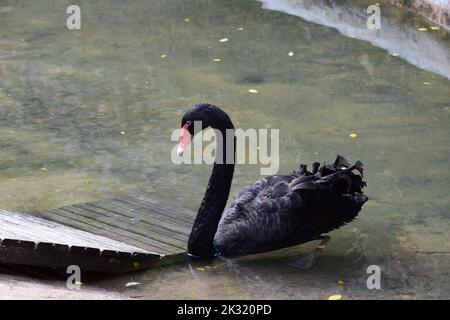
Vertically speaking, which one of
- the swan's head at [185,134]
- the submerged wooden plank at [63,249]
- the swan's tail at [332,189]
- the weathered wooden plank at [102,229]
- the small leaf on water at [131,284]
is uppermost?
the swan's head at [185,134]

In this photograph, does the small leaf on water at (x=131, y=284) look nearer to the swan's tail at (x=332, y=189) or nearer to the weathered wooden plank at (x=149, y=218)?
the weathered wooden plank at (x=149, y=218)

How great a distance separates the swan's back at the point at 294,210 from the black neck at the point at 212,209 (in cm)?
11

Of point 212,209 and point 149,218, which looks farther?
point 149,218

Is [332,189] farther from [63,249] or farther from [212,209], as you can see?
[63,249]

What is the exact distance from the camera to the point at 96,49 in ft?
29.2

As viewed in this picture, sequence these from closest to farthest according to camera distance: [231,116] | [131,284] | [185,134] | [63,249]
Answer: [63,249] → [131,284] → [185,134] → [231,116]

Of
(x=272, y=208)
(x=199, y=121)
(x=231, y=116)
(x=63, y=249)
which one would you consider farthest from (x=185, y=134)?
(x=231, y=116)

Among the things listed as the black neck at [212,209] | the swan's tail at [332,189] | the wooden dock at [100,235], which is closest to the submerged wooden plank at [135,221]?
the wooden dock at [100,235]

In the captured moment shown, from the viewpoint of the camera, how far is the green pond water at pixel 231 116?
4.88 m

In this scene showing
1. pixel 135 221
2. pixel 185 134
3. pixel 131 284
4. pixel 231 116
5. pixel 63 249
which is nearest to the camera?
pixel 63 249

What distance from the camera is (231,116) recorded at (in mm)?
7168

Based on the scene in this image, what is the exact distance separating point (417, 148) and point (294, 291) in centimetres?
224

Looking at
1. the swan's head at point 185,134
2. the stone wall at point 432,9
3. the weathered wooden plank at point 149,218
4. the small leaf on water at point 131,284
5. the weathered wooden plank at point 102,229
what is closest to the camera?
the small leaf on water at point 131,284

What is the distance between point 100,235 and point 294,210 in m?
1.01
